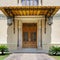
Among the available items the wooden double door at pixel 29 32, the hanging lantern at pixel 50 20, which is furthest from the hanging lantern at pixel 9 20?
the hanging lantern at pixel 50 20

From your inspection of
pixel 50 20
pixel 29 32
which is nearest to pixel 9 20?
pixel 29 32

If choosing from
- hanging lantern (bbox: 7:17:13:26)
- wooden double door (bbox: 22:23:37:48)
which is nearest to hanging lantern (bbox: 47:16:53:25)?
wooden double door (bbox: 22:23:37:48)

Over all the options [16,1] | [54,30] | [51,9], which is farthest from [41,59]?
[16,1]

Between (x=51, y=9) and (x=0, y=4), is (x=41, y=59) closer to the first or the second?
(x=51, y=9)

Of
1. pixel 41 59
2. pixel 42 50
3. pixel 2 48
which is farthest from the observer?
pixel 42 50

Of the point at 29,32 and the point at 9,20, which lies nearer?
the point at 9,20

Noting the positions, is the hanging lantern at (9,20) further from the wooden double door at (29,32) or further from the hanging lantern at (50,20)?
the hanging lantern at (50,20)

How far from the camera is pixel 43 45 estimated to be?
27547 mm

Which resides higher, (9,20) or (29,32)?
(9,20)

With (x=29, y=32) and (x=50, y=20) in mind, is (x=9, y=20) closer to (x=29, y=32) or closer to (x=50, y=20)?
(x=29, y=32)

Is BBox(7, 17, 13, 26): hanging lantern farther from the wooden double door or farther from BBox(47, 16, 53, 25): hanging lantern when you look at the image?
BBox(47, 16, 53, 25): hanging lantern

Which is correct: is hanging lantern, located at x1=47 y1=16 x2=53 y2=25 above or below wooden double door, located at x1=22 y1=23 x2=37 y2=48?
above

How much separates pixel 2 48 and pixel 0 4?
19.5 ft

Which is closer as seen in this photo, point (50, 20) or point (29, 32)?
point (50, 20)
